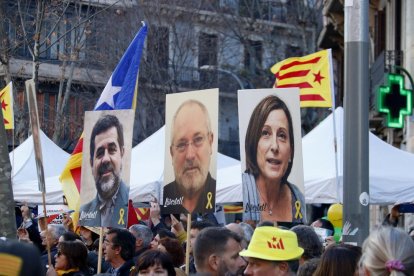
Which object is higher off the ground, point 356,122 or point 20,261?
point 356,122

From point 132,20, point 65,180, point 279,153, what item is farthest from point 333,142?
point 132,20

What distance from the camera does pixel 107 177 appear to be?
10539 mm

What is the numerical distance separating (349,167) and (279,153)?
64cm

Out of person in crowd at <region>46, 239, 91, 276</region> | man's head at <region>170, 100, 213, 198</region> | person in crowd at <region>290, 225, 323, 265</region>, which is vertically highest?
man's head at <region>170, 100, 213, 198</region>

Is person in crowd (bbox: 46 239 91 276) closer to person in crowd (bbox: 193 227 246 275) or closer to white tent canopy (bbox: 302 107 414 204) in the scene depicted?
person in crowd (bbox: 193 227 246 275)

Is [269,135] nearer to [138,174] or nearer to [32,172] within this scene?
[138,174]

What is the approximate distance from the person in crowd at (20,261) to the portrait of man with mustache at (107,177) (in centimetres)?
727

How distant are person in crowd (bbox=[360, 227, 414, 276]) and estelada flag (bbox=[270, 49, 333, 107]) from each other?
9.66m

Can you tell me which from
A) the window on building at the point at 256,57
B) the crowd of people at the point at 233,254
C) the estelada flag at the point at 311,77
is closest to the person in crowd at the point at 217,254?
the crowd of people at the point at 233,254

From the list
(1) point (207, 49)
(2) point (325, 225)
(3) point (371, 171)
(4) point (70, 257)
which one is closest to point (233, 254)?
(4) point (70, 257)

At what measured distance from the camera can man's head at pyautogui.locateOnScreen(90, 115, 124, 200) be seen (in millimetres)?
10453

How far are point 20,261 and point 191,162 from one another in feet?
23.0

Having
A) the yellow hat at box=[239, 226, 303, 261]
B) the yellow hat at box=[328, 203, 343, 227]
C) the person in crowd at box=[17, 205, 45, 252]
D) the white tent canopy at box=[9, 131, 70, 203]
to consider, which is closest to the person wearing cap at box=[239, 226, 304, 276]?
the yellow hat at box=[239, 226, 303, 261]

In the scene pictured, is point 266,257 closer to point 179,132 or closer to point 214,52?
Result: point 179,132
